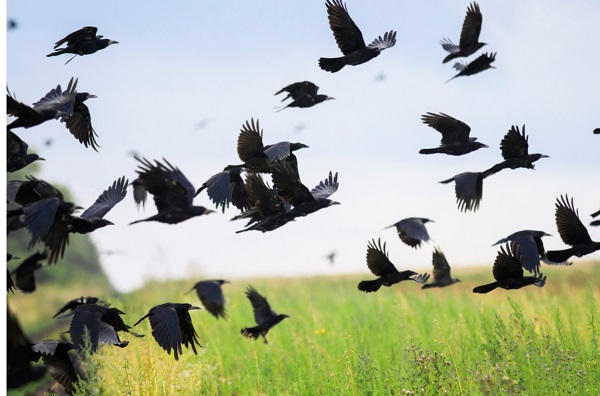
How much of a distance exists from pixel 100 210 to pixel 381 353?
8.00 feet

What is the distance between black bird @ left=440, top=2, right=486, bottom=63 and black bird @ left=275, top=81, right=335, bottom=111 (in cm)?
97

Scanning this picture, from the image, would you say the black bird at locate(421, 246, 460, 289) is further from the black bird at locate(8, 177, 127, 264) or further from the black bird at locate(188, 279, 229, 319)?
the black bird at locate(8, 177, 127, 264)

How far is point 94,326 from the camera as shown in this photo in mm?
3809

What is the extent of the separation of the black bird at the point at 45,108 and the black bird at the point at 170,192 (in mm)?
595

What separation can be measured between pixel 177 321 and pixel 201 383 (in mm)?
1321

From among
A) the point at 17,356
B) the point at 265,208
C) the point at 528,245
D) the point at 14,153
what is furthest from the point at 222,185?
the point at 528,245

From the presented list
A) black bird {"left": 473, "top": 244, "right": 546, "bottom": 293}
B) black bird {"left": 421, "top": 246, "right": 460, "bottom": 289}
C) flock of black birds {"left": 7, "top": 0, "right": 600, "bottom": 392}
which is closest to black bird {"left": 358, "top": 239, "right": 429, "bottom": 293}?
flock of black birds {"left": 7, "top": 0, "right": 600, "bottom": 392}

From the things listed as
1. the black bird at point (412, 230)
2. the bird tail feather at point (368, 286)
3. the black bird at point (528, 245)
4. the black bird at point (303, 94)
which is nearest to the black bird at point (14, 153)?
the black bird at point (303, 94)

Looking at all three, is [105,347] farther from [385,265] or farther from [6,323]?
[385,265]

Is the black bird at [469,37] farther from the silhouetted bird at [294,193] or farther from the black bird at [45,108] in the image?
the black bird at [45,108]

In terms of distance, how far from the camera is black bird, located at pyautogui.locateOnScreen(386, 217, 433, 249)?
4.60m

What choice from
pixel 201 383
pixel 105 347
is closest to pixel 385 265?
pixel 201 383

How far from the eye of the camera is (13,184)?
13.2 feet

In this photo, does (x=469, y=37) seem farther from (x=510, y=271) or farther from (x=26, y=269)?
(x=26, y=269)
